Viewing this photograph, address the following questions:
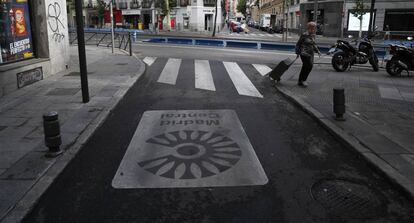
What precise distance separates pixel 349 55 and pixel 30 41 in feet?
33.5

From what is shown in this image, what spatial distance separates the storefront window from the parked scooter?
1122cm

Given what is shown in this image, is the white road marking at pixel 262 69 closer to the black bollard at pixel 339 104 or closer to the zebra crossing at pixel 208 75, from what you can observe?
the zebra crossing at pixel 208 75

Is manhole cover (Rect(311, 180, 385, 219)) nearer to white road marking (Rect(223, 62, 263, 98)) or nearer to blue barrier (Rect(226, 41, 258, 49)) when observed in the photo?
white road marking (Rect(223, 62, 263, 98))

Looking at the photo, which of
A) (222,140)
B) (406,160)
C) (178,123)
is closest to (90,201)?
(222,140)

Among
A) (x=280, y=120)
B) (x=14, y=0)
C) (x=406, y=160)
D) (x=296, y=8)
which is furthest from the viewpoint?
(x=296, y=8)

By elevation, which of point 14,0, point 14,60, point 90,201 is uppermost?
point 14,0

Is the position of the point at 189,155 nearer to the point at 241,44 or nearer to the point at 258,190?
the point at 258,190

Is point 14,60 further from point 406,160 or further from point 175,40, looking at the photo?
point 175,40

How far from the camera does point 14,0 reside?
34.1 ft

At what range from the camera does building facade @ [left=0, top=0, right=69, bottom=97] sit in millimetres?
9812

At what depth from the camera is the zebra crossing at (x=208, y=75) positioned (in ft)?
35.3

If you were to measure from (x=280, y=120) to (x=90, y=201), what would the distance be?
4.34 m

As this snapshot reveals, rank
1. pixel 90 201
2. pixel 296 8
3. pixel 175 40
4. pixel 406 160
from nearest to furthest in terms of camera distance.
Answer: pixel 90 201 < pixel 406 160 < pixel 175 40 < pixel 296 8

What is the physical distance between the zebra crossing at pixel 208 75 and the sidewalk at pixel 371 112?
0.92 m
